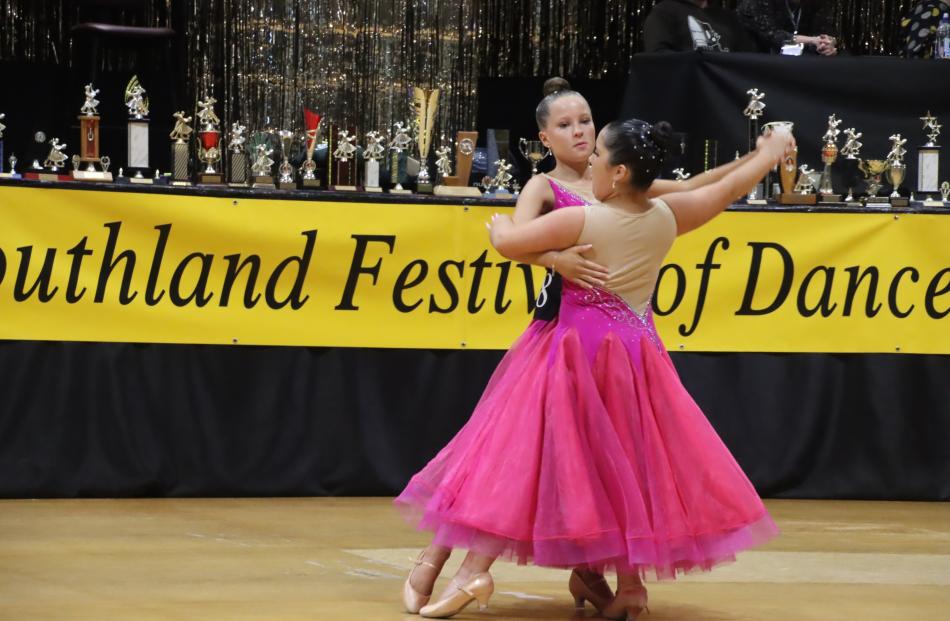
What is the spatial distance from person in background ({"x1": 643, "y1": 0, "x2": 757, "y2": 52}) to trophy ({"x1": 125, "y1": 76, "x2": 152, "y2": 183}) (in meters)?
2.55

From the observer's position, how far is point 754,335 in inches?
260

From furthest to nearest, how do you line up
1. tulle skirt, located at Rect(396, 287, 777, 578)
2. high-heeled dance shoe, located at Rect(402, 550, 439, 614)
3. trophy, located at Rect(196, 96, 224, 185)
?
trophy, located at Rect(196, 96, 224, 185) < high-heeled dance shoe, located at Rect(402, 550, 439, 614) < tulle skirt, located at Rect(396, 287, 777, 578)

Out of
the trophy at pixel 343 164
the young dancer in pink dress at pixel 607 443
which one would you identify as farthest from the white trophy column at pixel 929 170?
the young dancer in pink dress at pixel 607 443

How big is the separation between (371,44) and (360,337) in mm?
4181

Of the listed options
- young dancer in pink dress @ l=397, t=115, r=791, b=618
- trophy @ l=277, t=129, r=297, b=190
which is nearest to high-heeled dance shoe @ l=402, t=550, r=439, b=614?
young dancer in pink dress @ l=397, t=115, r=791, b=618

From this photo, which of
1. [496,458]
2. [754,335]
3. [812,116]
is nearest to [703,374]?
[754,335]

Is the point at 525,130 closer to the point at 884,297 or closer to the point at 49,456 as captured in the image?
the point at 884,297

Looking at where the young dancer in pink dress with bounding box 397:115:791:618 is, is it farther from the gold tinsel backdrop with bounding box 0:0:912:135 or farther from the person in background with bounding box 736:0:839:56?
the gold tinsel backdrop with bounding box 0:0:912:135

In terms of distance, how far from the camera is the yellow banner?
20.1 ft

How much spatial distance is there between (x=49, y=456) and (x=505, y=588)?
7.54ft

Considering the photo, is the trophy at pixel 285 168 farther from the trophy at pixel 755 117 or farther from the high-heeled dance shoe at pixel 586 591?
the high-heeled dance shoe at pixel 586 591

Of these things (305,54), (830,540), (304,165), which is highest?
(305,54)

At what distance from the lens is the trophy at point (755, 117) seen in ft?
22.6

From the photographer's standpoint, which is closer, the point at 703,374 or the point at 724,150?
the point at 703,374
